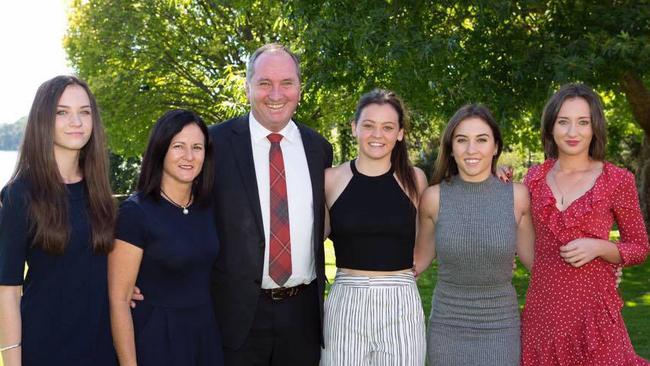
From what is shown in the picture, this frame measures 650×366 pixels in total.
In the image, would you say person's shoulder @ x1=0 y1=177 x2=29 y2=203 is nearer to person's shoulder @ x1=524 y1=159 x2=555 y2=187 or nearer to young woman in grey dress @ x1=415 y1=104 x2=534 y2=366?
young woman in grey dress @ x1=415 y1=104 x2=534 y2=366

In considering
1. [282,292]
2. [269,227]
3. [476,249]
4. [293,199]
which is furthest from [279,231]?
[476,249]

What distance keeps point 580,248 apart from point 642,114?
8843mm

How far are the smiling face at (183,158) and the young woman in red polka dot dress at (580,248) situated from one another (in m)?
1.90

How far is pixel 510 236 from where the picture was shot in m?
3.83

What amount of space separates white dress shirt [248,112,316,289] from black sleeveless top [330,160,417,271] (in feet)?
0.54

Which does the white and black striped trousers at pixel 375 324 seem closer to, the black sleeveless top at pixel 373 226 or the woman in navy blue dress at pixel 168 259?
the black sleeveless top at pixel 373 226

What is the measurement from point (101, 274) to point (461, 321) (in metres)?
1.94

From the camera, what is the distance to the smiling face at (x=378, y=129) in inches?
157

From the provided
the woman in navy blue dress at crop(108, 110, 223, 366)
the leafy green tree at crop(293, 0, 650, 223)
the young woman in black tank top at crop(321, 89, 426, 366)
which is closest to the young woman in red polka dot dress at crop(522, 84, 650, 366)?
the young woman in black tank top at crop(321, 89, 426, 366)

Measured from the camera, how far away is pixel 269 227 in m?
3.93

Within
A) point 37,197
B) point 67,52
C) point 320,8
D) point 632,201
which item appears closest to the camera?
point 37,197

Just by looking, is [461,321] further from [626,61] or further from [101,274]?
[626,61]

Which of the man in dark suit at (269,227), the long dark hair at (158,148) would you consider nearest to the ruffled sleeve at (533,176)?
the man in dark suit at (269,227)

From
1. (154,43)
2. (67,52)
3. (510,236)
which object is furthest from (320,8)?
(67,52)
